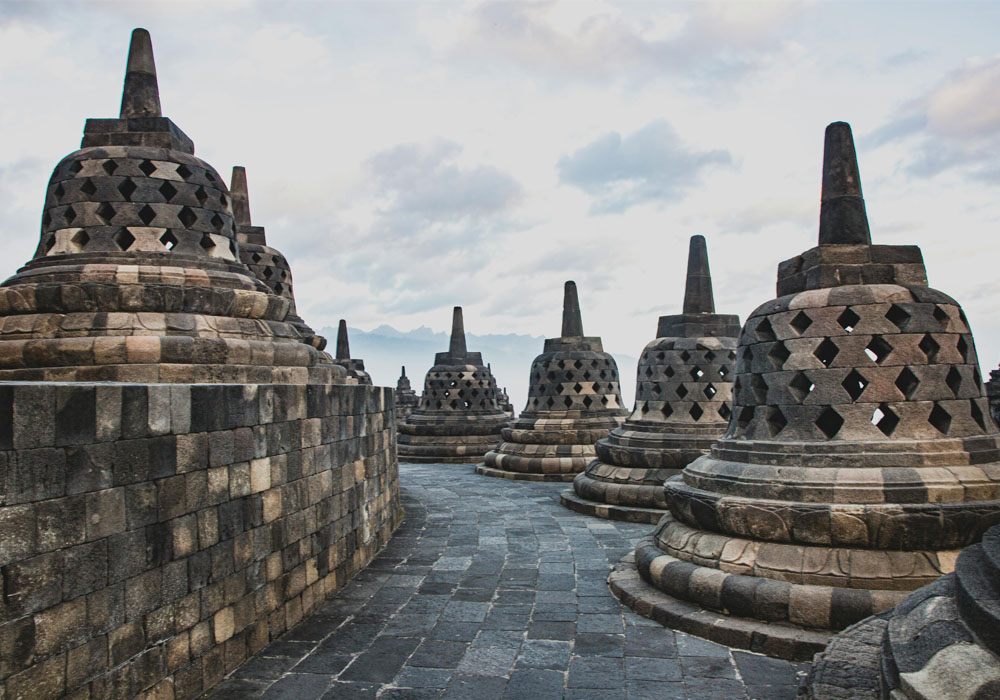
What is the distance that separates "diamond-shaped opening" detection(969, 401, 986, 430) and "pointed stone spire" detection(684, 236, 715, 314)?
5118 mm

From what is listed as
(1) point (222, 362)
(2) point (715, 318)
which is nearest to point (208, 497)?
(1) point (222, 362)

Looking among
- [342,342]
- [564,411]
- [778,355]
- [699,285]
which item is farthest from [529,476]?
[342,342]

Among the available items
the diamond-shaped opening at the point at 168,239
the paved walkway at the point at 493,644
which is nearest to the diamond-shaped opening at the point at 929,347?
the paved walkway at the point at 493,644

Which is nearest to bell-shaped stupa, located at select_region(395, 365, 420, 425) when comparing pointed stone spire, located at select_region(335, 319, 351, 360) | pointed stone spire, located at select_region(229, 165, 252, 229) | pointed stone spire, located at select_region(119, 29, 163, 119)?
pointed stone spire, located at select_region(335, 319, 351, 360)

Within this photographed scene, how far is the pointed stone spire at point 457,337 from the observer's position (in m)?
19.1

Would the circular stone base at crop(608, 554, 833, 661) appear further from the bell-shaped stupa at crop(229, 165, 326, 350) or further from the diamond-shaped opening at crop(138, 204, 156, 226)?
the bell-shaped stupa at crop(229, 165, 326, 350)

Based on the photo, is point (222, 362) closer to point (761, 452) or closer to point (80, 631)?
point (80, 631)

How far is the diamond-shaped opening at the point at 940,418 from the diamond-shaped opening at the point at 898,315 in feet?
2.08

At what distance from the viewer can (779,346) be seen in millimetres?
5609

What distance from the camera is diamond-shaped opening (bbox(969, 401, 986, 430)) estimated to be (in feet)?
17.5

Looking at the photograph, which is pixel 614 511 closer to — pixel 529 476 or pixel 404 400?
pixel 529 476

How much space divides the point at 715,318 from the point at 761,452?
5164mm

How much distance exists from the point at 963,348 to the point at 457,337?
14.6 metres

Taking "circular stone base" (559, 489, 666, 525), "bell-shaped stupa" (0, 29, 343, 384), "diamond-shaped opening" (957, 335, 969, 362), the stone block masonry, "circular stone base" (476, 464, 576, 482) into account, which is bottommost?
"circular stone base" (559, 489, 666, 525)
